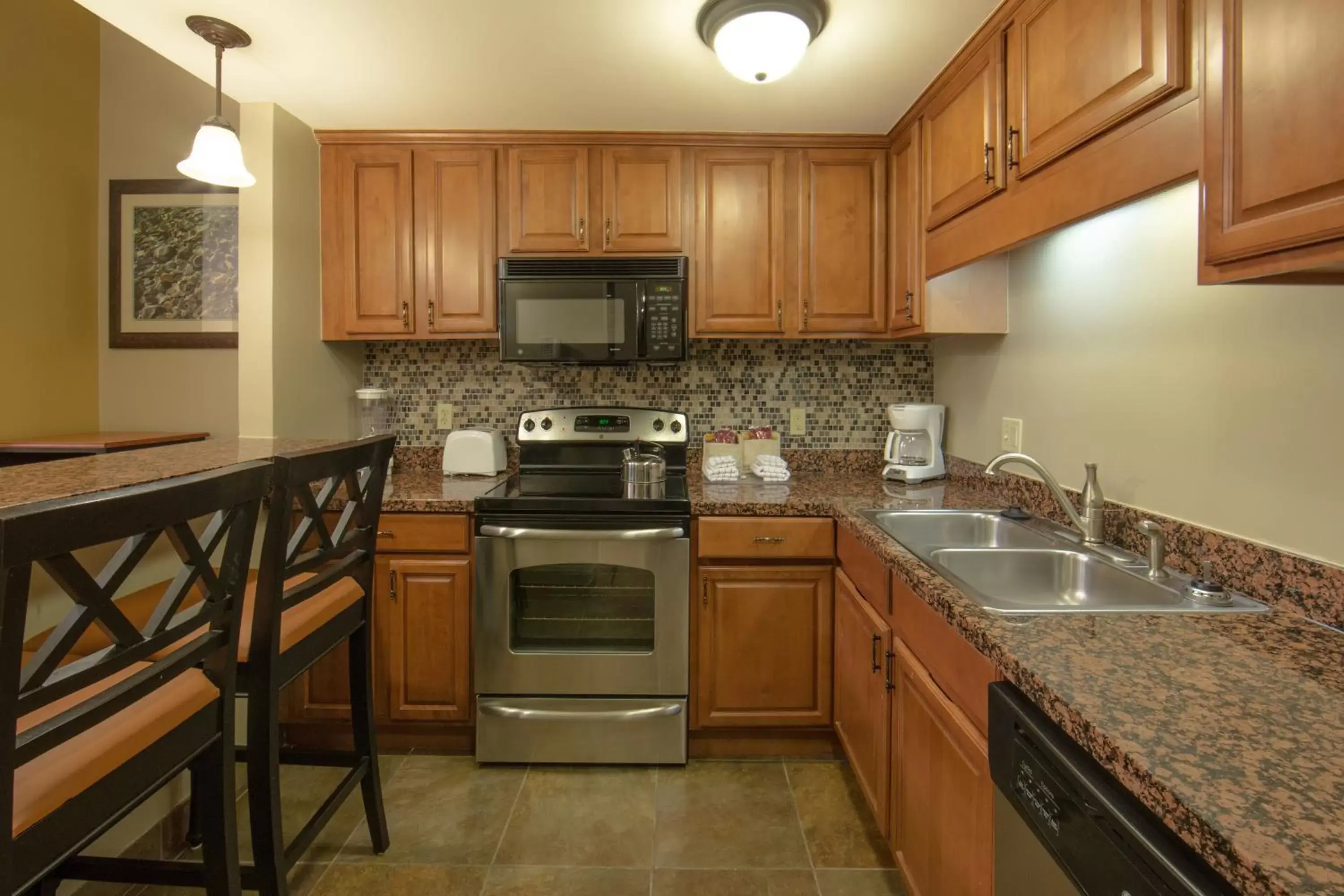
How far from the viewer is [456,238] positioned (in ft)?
8.17

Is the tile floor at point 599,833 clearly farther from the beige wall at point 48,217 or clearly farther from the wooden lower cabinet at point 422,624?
the beige wall at point 48,217

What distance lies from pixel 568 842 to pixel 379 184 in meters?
2.36

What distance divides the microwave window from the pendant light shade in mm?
928

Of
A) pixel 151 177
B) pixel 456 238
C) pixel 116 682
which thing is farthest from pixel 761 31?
pixel 151 177

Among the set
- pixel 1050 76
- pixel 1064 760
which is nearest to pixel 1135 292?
pixel 1050 76

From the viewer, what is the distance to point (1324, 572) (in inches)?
41.3

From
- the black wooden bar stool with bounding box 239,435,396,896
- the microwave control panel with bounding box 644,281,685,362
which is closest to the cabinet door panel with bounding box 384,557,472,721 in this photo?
the black wooden bar stool with bounding box 239,435,396,896

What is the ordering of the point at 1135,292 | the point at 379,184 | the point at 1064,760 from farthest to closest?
the point at 379,184, the point at 1135,292, the point at 1064,760

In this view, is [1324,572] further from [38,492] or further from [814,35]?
[38,492]

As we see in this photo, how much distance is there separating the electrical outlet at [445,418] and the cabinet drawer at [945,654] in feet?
6.40

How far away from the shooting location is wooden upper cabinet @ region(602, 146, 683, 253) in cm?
246

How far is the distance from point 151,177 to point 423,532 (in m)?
2.36

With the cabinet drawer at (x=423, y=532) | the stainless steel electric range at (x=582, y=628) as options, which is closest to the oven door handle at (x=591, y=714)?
the stainless steel electric range at (x=582, y=628)

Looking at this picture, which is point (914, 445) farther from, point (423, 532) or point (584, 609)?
point (423, 532)
